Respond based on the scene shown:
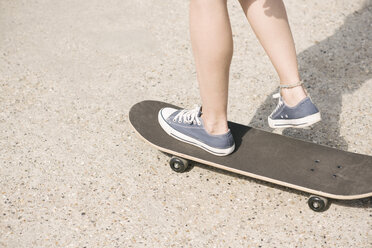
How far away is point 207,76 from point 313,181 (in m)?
0.74

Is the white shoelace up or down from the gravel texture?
up

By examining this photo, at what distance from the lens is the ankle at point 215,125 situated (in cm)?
253

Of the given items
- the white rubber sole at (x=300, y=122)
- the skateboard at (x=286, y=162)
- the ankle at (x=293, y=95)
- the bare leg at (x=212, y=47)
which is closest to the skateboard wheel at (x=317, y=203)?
the skateboard at (x=286, y=162)

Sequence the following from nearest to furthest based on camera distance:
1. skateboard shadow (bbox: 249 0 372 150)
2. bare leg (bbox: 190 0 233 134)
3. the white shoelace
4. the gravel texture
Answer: bare leg (bbox: 190 0 233 134), the gravel texture, the white shoelace, skateboard shadow (bbox: 249 0 372 150)

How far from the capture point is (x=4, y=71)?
348 cm

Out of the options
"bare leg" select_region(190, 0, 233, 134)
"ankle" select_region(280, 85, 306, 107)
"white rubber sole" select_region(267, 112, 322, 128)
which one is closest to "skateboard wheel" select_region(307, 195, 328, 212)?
"white rubber sole" select_region(267, 112, 322, 128)

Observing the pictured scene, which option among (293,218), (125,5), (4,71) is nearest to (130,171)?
(293,218)

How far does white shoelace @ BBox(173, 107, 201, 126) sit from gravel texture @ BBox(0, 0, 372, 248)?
0.93 ft

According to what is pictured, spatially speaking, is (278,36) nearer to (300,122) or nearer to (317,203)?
(300,122)

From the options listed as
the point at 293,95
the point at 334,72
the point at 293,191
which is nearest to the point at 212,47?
the point at 293,95

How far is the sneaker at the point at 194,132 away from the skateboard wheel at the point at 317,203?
1.57 feet

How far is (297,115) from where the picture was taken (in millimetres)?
2557

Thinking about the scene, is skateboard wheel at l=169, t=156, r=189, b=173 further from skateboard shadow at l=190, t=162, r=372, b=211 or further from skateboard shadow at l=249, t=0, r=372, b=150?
skateboard shadow at l=249, t=0, r=372, b=150

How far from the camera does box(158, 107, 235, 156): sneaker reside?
8.41 ft
